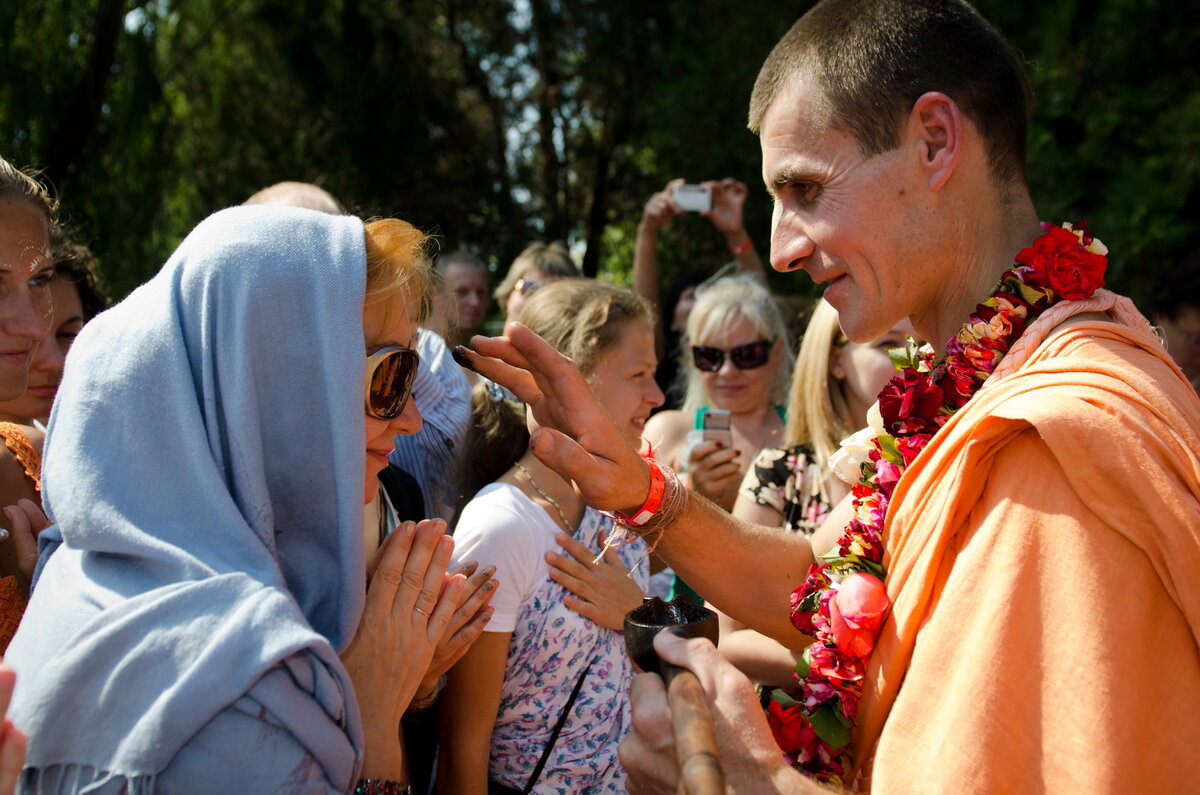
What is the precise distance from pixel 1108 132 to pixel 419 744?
332 inches

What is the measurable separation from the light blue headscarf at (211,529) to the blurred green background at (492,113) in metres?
4.96

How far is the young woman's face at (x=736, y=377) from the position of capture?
4.98 meters

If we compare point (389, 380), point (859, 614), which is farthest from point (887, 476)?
point (389, 380)

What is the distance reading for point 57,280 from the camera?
340cm

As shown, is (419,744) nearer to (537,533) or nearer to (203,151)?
(537,533)

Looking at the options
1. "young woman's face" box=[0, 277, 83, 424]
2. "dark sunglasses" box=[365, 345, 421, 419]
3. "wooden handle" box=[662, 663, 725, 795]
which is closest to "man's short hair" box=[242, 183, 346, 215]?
"young woman's face" box=[0, 277, 83, 424]

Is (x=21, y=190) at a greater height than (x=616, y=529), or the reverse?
(x=21, y=190)

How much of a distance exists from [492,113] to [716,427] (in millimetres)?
8569

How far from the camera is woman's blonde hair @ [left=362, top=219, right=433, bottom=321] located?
80.9 inches

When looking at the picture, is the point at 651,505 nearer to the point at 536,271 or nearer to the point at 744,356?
the point at 744,356

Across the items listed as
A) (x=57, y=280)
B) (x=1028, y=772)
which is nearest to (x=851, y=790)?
(x=1028, y=772)

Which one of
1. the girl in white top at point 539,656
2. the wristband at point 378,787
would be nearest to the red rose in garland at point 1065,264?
the girl in white top at point 539,656

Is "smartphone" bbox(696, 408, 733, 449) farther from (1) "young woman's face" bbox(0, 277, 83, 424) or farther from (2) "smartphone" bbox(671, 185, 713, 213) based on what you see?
(1) "young woman's face" bbox(0, 277, 83, 424)

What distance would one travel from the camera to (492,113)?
11.9 m
